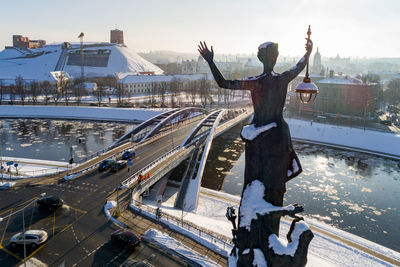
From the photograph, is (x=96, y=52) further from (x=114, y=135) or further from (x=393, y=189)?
(x=393, y=189)

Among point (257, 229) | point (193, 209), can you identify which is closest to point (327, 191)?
point (193, 209)

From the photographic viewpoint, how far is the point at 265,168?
9.11m

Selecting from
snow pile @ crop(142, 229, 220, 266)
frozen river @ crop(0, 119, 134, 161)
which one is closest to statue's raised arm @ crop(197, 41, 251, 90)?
snow pile @ crop(142, 229, 220, 266)

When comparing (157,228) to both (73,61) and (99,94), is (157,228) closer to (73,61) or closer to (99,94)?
(99,94)

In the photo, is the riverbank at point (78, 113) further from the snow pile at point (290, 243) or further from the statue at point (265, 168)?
the snow pile at point (290, 243)

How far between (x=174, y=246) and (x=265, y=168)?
13734 mm

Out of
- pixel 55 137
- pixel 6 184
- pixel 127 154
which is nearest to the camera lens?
pixel 6 184

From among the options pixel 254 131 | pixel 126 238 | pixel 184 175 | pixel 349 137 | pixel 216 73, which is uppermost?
pixel 216 73

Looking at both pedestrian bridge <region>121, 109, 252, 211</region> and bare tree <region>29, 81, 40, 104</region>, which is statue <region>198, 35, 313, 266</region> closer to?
pedestrian bridge <region>121, 109, 252, 211</region>

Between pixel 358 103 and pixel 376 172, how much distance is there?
46367 mm

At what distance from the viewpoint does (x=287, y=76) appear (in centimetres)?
907

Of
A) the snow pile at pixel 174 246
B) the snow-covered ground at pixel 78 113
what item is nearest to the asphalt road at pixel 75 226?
the snow pile at pixel 174 246

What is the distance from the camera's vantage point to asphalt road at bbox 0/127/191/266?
754 inches

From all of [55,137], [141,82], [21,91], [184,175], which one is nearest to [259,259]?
[184,175]
